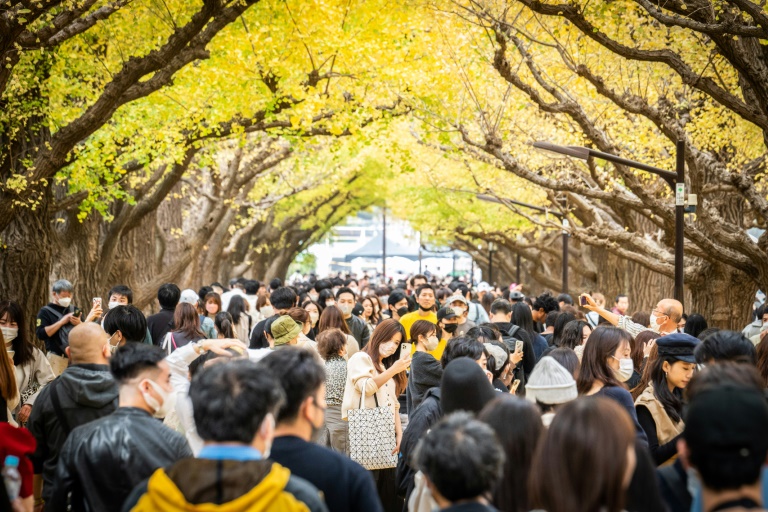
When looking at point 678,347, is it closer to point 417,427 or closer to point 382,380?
point 417,427

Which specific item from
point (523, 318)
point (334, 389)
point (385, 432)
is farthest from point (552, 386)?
point (523, 318)

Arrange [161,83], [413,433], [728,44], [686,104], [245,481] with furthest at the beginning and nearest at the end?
1. [686,104]
2. [161,83]
3. [728,44]
4. [413,433]
5. [245,481]

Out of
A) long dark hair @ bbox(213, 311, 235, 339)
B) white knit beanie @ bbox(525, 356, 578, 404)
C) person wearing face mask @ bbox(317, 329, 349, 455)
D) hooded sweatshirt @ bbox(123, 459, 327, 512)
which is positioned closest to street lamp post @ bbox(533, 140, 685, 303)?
long dark hair @ bbox(213, 311, 235, 339)

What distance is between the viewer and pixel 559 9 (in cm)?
1138

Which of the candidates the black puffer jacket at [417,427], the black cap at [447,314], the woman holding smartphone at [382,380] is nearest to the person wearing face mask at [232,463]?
the black puffer jacket at [417,427]

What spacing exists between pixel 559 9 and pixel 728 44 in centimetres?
191

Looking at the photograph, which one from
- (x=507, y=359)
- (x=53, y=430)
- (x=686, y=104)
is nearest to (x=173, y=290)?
(x=507, y=359)

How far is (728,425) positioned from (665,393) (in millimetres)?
2883

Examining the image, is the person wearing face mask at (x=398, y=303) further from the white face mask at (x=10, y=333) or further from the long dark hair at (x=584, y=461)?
the long dark hair at (x=584, y=461)

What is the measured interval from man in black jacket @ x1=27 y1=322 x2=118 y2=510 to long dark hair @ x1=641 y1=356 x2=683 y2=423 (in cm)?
341

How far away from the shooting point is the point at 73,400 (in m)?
5.84

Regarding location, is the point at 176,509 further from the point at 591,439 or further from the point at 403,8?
the point at 403,8

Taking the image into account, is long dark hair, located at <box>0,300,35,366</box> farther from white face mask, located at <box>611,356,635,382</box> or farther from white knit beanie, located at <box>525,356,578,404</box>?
white face mask, located at <box>611,356,635,382</box>

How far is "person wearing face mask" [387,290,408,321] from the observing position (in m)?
15.5
